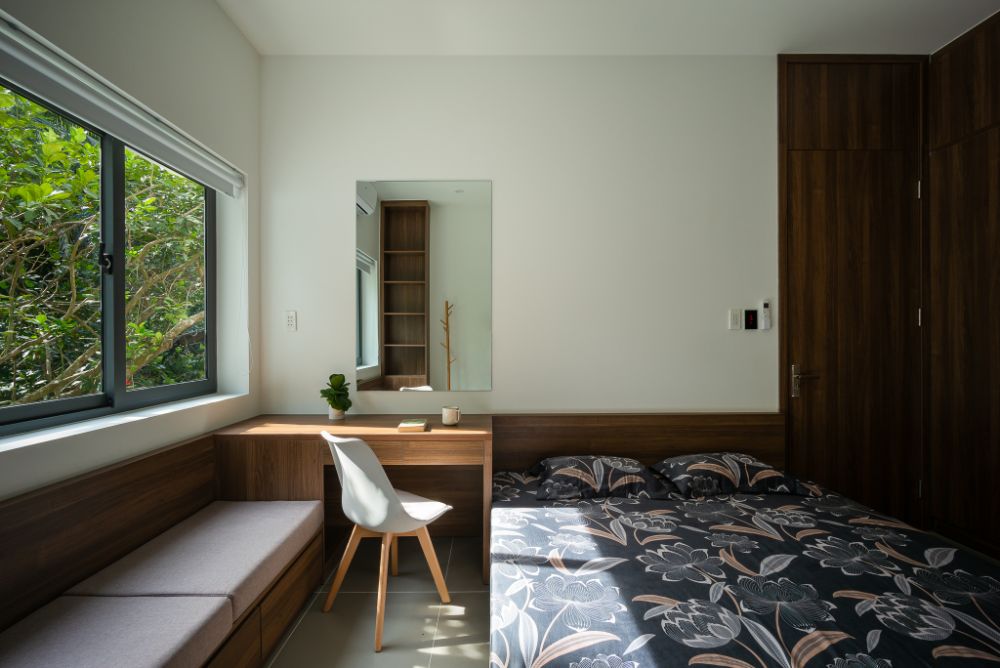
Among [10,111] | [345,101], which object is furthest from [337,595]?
[345,101]

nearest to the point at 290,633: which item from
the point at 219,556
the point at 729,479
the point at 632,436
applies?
the point at 219,556

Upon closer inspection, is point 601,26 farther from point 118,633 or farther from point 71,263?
point 118,633

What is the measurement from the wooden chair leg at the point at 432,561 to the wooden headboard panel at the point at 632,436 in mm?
692

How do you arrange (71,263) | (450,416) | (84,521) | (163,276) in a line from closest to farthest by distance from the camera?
(84,521) < (71,263) < (163,276) < (450,416)

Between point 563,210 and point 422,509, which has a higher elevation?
point 563,210

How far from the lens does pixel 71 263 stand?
1.70 meters

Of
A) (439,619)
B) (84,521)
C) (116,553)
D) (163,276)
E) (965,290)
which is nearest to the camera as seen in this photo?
(84,521)

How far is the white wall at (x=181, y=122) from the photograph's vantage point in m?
1.45

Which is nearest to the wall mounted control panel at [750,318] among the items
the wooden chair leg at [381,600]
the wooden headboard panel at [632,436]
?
the wooden headboard panel at [632,436]

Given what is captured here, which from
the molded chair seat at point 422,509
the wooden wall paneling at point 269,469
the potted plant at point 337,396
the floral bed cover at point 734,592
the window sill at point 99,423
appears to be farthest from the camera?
the potted plant at point 337,396

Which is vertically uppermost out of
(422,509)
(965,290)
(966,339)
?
(965,290)

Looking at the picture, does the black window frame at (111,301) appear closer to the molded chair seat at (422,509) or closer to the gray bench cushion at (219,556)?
the gray bench cushion at (219,556)

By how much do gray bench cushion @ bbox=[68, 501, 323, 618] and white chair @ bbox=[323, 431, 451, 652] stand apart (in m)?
0.25

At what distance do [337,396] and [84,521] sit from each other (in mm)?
1137
